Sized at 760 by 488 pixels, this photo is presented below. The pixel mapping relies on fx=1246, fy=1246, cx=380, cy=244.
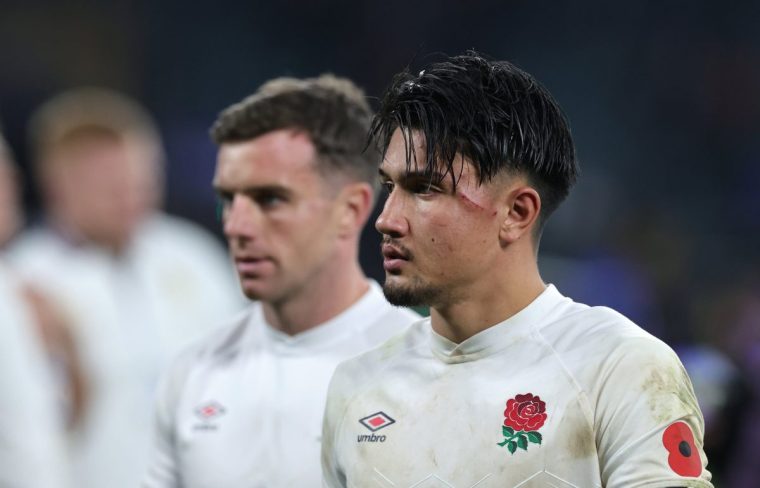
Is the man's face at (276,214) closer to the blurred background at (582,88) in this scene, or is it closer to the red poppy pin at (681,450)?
the red poppy pin at (681,450)

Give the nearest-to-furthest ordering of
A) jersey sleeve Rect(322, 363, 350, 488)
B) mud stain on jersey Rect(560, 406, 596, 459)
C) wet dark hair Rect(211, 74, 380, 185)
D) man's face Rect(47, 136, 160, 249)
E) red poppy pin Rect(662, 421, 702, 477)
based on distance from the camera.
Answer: red poppy pin Rect(662, 421, 702, 477)
mud stain on jersey Rect(560, 406, 596, 459)
jersey sleeve Rect(322, 363, 350, 488)
wet dark hair Rect(211, 74, 380, 185)
man's face Rect(47, 136, 160, 249)

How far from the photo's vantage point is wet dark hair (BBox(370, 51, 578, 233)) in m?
2.69

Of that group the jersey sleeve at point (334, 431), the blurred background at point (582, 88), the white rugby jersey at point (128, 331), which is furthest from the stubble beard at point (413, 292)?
the white rugby jersey at point (128, 331)

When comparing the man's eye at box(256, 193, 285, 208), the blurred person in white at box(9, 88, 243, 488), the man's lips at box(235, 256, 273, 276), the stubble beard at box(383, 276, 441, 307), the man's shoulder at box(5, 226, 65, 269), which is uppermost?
the stubble beard at box(383, 276, 441, 307)

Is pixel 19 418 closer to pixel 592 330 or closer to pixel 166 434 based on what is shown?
pixel 166 434

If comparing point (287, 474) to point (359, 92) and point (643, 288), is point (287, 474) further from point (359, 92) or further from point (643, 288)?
point (643, 288)

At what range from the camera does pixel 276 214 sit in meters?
4.00

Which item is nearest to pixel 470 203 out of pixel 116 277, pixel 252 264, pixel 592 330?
pixel 592 330

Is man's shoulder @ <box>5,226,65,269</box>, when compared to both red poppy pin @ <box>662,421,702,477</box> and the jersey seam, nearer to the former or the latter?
the jersey seam

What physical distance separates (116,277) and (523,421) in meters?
5.85

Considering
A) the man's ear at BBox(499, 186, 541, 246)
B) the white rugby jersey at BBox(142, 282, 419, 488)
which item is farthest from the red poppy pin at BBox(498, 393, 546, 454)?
the white rugby jersey at BBox(142, 282, 419, 488)

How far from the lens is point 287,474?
12.2 ft

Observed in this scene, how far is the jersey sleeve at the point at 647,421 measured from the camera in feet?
7.92

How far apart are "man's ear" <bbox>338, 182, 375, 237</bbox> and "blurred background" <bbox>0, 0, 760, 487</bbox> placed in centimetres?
314
